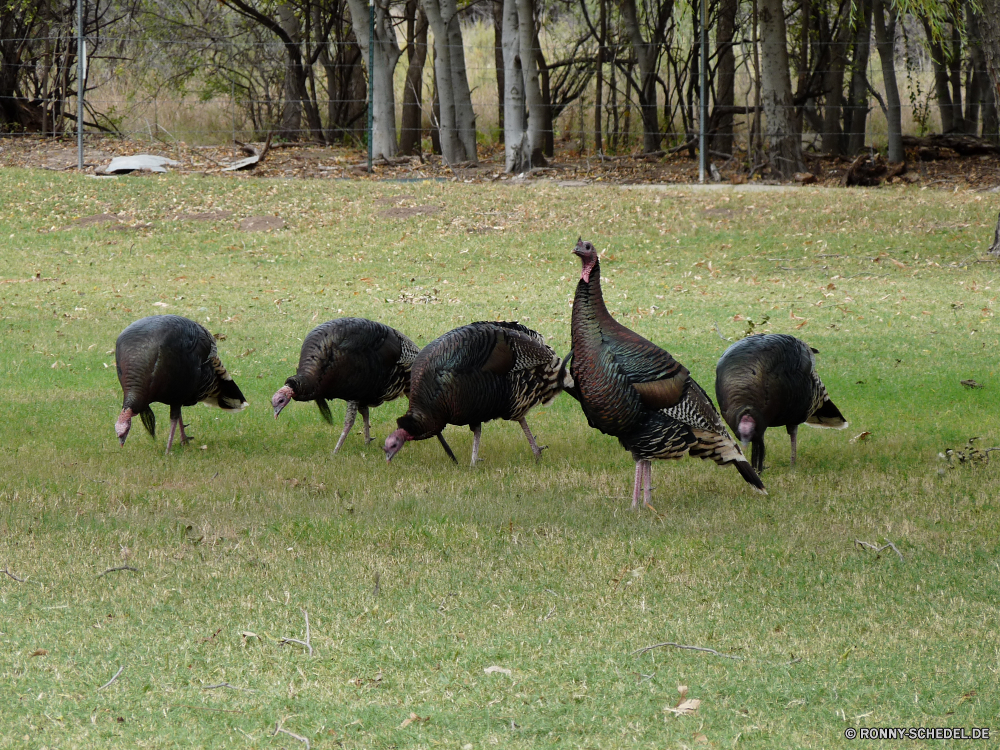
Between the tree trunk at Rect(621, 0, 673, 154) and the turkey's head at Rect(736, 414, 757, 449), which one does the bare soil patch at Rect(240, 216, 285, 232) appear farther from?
the turkey's head at Rect(736, 414, 757, 449)

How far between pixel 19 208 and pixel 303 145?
8.28 metres

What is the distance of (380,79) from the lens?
931 inches

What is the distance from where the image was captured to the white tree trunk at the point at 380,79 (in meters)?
23.7

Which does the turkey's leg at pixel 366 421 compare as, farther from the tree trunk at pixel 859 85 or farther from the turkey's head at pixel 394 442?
the tree trunk at pixel 859 85

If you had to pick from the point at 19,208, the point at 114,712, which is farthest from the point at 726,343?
the point at 19,208

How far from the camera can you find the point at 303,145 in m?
27.0

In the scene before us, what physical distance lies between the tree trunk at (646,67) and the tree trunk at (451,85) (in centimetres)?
391

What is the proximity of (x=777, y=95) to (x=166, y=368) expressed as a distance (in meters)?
15.9

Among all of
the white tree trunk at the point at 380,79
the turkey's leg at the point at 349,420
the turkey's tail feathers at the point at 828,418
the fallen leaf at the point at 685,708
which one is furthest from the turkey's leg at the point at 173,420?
the white tree trunk at the point at 380,79

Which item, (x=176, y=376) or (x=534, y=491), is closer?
(x=534, y=491)

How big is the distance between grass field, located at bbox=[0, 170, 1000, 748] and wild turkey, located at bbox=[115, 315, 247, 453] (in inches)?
16.3

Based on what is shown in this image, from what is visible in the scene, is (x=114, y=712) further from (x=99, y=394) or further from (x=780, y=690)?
(x=99, y=394)

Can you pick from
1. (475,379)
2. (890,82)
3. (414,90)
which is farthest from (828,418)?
(414,90)

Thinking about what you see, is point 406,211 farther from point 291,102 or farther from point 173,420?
→ point 173,420
